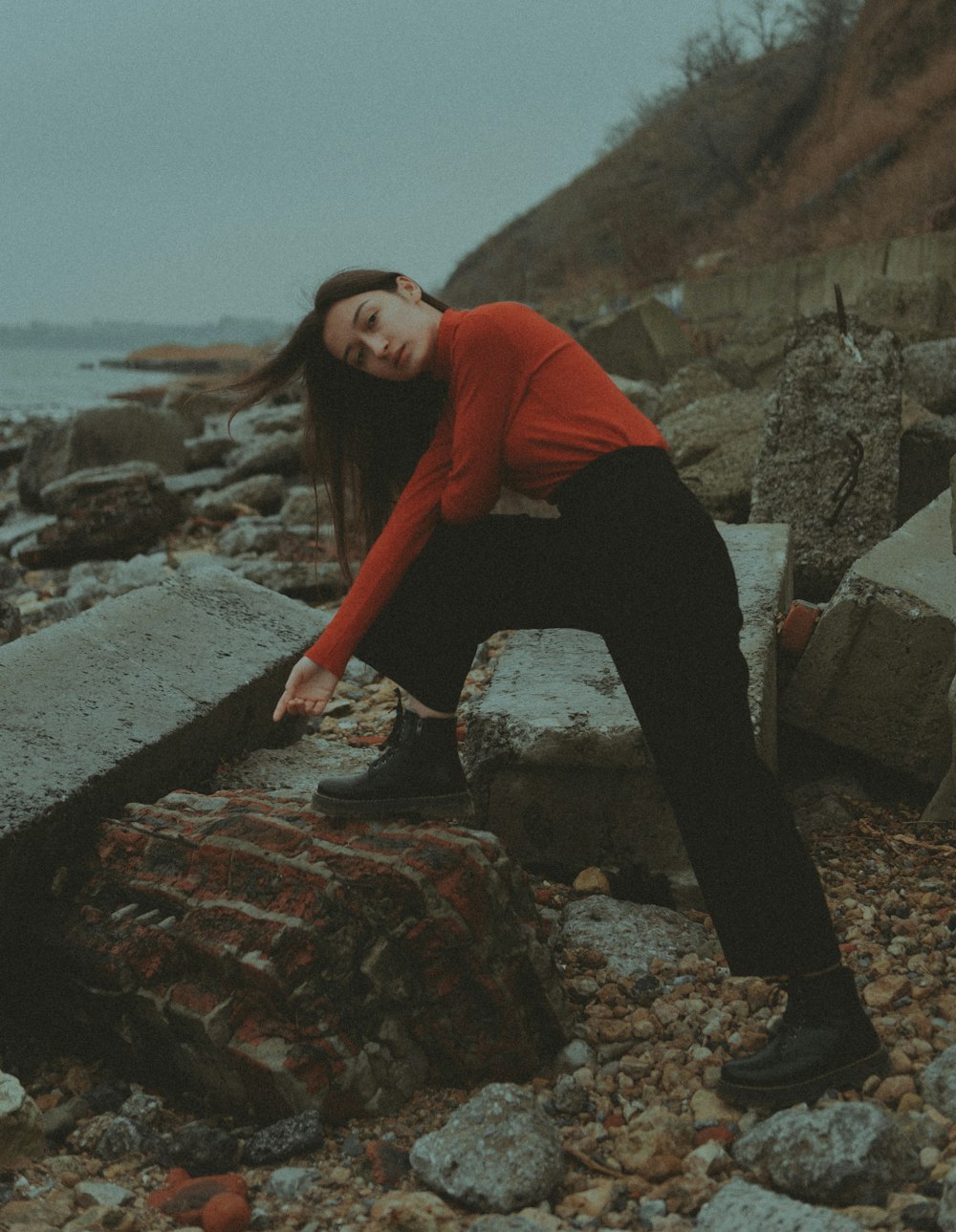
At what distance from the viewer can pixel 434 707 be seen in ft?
8.75

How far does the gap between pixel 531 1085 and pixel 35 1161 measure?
1.00 meters

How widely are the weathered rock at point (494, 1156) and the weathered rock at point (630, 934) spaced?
26.6 inches

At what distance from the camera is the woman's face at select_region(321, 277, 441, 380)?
2.51 m

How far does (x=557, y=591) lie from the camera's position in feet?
8.30

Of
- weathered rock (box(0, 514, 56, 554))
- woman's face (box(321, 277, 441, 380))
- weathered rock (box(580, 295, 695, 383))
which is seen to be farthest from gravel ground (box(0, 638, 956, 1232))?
weathered rock (box(580, 295, 695, 383))

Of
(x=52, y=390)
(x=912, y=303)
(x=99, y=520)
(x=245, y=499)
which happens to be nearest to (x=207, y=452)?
(x=245, y=499)

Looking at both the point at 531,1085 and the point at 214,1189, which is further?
the point at 531,1085

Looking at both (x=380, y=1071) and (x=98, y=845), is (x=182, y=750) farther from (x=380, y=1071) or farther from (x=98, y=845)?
(x=380, y=1071)

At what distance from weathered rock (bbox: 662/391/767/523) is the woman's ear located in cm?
303

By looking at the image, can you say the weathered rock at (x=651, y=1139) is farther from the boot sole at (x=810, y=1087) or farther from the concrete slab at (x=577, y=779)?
the concrete slab at (x=577, y=779)

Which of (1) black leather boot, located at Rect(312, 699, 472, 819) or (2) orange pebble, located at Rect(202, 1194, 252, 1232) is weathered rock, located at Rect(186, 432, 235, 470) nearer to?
(1) black leather boot, located at Rect(312, 699, 472, 819)

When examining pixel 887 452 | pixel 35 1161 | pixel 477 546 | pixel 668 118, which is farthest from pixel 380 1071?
pixel 668 118

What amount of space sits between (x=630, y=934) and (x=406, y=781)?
2.38 feet

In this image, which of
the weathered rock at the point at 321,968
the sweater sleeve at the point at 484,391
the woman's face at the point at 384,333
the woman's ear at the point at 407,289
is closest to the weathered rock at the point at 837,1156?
the weathered rock at the point at 321,968
